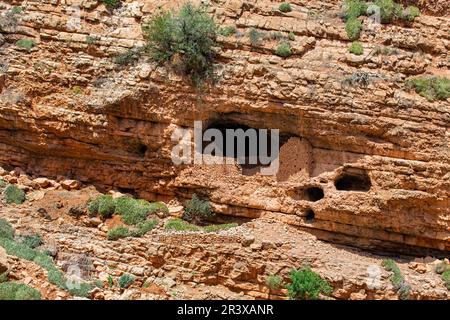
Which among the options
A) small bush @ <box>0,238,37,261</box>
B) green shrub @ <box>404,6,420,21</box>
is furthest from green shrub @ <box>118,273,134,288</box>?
green shrub @ <box>404,6,420,21</box>

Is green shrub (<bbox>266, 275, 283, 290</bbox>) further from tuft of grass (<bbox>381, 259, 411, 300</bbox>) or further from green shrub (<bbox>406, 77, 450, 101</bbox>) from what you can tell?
green shrub (<bbox>406, 77, 450, 101</bbox>)

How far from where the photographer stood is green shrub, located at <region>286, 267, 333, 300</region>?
611 inches

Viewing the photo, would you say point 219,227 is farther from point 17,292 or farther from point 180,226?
point 17,292

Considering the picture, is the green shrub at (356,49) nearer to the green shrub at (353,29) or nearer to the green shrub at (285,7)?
the green shrub at (353,29)

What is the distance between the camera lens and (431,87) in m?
17.2

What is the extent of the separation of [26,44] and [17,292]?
7425 mm

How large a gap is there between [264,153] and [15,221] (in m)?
6.36

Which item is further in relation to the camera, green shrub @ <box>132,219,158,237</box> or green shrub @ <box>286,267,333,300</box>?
green shrub @ <box>132,219,158,237</box>

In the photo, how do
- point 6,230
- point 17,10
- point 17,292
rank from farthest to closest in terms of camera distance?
point 17,10, point 6,230, point 17,292

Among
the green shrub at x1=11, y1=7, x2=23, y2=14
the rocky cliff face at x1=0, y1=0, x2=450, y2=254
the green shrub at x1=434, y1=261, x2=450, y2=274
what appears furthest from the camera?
the green shrub at x1=11, y1=7, x2=23, y2=14

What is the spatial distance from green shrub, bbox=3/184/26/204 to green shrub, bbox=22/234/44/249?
5.89ft

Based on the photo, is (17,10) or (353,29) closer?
(353,29)

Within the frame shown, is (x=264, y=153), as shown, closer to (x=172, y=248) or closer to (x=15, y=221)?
(x=172, y=248)

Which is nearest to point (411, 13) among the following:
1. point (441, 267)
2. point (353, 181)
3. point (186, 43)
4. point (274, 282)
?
point (353, 181)
